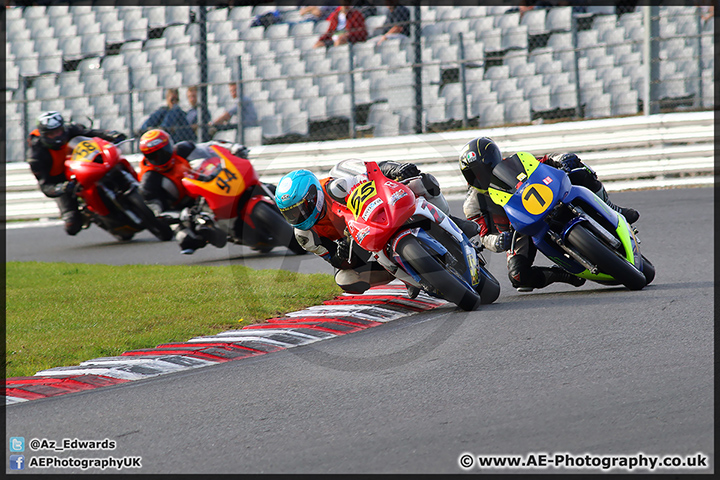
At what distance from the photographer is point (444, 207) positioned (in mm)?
6492

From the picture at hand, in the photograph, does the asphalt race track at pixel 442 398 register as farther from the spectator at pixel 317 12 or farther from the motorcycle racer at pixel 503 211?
the spectator at pixel 317 12

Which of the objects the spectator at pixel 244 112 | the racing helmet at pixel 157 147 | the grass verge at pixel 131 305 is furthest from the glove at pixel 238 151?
the spectator at pixel 244 112

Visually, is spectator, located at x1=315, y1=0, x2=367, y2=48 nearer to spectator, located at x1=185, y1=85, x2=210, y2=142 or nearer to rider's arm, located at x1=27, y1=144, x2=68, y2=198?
spectator, located at x1=185, y1=85, x2=210, y2=142

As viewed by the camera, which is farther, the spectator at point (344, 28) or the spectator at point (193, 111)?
the spectator at point (344, 28)

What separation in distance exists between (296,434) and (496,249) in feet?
9.52

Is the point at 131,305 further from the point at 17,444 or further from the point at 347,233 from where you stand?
the point at 17,444

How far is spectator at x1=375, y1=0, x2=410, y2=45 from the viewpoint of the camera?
1362 cm

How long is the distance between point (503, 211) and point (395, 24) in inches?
311

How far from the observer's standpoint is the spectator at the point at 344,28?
14.1 m

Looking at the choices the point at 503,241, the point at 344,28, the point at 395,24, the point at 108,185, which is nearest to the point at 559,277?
the point at 503,241

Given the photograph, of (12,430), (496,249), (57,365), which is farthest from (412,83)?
(12,430)

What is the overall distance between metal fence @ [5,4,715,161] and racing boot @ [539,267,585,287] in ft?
18.8

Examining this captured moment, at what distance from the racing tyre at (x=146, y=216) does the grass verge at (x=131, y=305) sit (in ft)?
5.18

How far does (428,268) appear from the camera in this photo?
5508 millimetres
